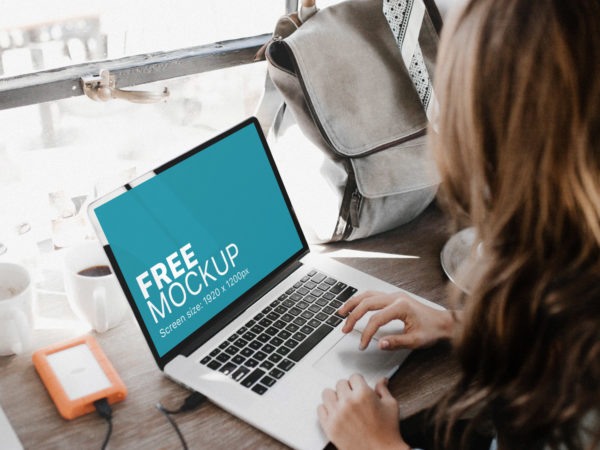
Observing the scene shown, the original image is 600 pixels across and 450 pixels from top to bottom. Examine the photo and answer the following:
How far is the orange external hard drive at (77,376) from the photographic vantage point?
0.75 meters

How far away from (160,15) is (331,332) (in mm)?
721

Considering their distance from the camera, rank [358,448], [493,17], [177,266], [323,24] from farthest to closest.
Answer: [323,24] → [177,266] → [358,448] → [493,17]

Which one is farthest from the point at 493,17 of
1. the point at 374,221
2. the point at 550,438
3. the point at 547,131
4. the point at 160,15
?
the point at 160,15

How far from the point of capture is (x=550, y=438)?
628 mm

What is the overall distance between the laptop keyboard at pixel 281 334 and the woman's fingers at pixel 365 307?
0.11 feet

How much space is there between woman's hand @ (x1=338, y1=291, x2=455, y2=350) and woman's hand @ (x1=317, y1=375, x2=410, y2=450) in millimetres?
85

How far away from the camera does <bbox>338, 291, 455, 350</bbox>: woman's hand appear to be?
0.83m

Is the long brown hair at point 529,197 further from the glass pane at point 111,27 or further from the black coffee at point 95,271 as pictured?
the glass pane at point 111,27

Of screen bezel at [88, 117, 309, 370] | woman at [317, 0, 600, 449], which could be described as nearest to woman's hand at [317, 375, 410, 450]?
woman at [317, 0, 600, 449]

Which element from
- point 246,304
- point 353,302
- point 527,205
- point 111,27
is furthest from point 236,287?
point 111,27

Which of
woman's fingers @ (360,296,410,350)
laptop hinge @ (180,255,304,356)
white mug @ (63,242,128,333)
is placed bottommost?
woman's fingers @ (360,296,410,350)

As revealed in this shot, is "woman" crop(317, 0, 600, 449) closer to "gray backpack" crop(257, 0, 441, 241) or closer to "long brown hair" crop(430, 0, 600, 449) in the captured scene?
"long brown hair" crop(430, 0, 600, 449)

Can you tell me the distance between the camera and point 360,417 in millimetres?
731

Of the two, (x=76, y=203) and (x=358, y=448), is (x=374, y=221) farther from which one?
(x=76, y=203)
